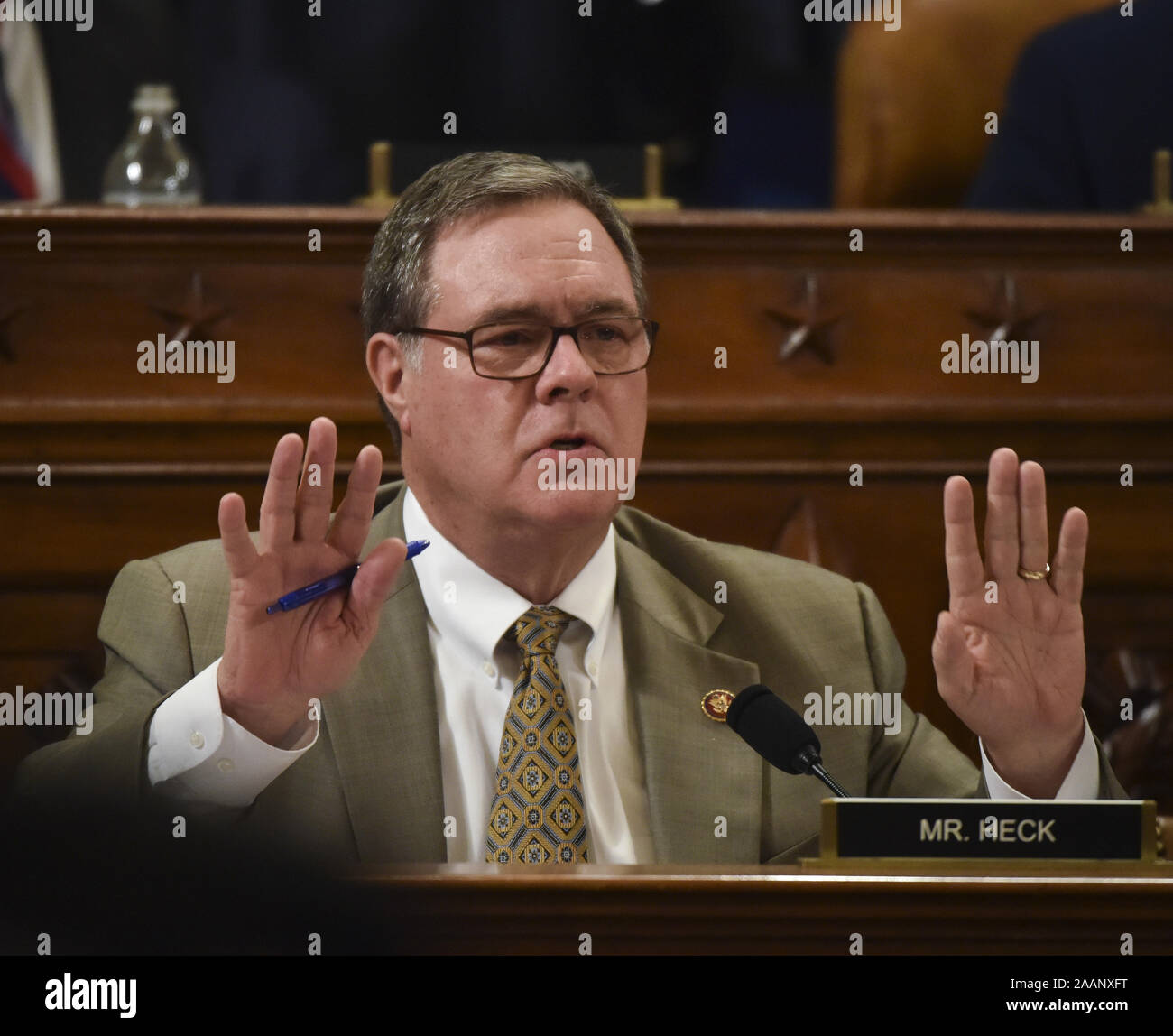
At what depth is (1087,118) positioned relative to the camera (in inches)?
100

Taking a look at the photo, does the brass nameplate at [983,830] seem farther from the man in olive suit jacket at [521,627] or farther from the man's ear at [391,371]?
the man's ear at [391,371]

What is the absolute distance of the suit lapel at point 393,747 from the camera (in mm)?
1581

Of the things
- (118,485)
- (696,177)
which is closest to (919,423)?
(118,485)

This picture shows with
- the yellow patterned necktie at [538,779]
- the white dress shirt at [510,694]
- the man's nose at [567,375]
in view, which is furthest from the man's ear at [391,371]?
the yellow patterned necktie at [538,779]

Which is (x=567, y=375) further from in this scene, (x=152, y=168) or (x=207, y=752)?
(x=152, y=168)

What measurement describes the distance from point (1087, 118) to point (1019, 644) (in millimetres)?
1332

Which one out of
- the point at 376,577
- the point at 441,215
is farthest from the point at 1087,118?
the point at 376,577

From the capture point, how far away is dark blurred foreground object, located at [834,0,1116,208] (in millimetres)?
2637

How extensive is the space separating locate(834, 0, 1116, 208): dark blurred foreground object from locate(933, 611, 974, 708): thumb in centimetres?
133

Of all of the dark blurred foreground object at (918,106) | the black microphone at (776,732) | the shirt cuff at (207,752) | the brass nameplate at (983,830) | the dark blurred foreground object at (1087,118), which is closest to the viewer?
the brass nameplate at (983,830)

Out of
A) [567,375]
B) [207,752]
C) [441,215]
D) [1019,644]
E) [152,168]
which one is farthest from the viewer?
[152,168]

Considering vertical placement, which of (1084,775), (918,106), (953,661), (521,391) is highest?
(918,106)

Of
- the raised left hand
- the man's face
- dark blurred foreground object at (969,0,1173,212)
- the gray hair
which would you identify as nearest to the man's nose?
the man's face

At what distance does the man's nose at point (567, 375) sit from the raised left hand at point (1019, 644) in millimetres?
418
